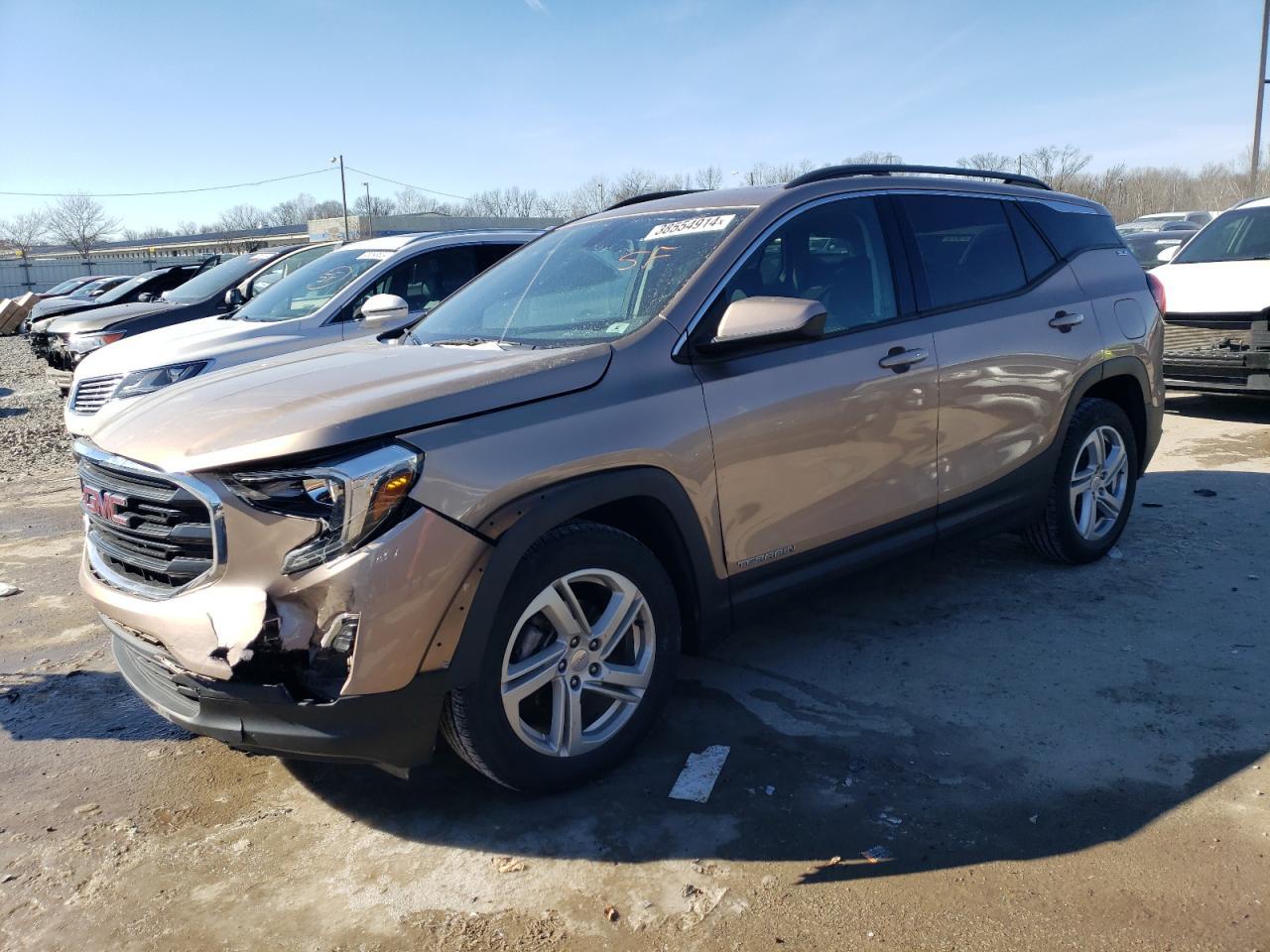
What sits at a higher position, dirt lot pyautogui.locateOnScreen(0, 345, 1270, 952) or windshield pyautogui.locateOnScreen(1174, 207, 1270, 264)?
windshield pyautogui.locateOnScreen(1174, 207, 1270, 264)

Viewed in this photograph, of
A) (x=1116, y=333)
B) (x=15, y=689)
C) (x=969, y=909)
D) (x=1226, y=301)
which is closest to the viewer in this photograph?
(x=969, y=909)

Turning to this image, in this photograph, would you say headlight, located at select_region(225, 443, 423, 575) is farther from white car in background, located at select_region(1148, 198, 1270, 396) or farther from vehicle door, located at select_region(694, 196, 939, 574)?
white car in background, located at select_region(1148, 198, 1270, 396)

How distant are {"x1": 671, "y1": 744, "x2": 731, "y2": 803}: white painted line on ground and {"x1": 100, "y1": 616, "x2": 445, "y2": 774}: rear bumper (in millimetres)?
856

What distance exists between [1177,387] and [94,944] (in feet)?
31.0

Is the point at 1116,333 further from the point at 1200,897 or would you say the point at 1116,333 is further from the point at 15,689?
the point at 15,689

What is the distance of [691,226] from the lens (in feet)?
12.9

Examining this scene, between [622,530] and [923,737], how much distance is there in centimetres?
132

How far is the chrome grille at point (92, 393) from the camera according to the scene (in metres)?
7.91

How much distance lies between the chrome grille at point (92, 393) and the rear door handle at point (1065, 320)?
6.72 m

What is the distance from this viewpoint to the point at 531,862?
291 cm

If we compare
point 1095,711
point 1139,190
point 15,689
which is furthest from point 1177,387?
point 1139,190

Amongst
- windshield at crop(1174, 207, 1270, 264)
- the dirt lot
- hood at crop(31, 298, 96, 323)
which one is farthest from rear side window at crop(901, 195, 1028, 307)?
hood at crop(31, 298, 96, 323)

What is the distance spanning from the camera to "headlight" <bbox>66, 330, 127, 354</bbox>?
10.6m

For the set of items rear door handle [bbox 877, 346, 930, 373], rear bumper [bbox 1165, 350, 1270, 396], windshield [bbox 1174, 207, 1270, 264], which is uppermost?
windshield [bbox 1174, 207, 1270, 264]
